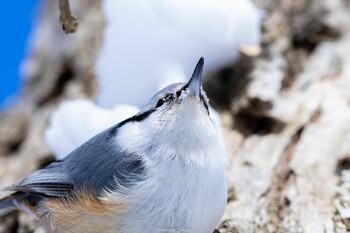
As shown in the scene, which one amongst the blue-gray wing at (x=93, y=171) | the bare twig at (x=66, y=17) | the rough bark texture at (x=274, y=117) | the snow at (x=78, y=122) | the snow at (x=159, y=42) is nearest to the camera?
the bare twig at (x=66, y=17)

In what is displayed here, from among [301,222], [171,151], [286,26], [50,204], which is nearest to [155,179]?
[171,151]

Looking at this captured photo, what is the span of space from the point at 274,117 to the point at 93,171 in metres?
0.97

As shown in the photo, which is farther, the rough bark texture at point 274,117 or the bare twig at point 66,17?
the rough bark texture at point 274,117

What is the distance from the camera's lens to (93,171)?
1922mm

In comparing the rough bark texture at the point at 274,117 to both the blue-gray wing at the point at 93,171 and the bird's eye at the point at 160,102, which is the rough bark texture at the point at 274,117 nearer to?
the blue-gray wing at the point at 93,171

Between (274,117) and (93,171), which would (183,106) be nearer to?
(93,171)

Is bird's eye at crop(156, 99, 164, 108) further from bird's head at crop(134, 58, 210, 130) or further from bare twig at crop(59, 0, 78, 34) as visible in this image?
bare twig at crop(59, 0, 78, 34)

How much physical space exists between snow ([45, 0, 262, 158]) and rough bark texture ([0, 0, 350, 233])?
13 cm

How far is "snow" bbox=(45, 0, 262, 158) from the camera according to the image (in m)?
2.67

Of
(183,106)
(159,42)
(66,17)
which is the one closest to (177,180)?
(183,106)

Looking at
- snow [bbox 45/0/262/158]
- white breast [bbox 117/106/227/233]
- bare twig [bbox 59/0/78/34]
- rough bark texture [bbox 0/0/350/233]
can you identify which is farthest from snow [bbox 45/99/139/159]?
bare twig [bbox 59/0/78/34]

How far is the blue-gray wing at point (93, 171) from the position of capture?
1864 mm

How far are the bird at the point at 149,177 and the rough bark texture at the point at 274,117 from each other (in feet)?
0.92

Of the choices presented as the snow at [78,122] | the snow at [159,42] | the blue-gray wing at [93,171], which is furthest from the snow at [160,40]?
the blue-gray wing at [93,171]
